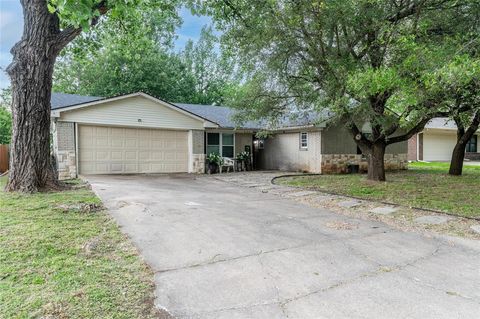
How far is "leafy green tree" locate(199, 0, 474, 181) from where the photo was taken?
690 cm

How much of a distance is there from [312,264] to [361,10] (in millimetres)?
6494

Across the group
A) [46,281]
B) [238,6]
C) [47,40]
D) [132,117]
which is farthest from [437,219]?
[132,117]

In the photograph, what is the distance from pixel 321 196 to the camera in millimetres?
8977

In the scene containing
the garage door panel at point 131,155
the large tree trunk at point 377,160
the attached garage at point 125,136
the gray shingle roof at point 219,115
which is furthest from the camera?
the garage door panel at point 131,155

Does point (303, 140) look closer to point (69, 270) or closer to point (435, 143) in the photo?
point (69, 270)

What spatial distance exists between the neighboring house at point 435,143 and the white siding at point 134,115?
18.9m

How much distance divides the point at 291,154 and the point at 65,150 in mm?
10468

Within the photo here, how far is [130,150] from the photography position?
46.3ft

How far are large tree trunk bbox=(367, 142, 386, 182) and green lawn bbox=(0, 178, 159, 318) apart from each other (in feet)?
31.2

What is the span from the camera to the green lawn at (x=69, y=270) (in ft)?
8.72

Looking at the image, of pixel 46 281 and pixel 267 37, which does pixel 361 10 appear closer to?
pixel 267 37

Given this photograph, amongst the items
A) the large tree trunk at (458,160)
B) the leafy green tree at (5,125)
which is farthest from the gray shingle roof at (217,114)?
the leafy green tree at (5,125)

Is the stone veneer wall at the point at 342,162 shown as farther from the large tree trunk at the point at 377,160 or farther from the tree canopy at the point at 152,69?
the tree canopy at the point at 152,69

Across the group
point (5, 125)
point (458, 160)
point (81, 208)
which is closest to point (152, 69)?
point (5, 125)
